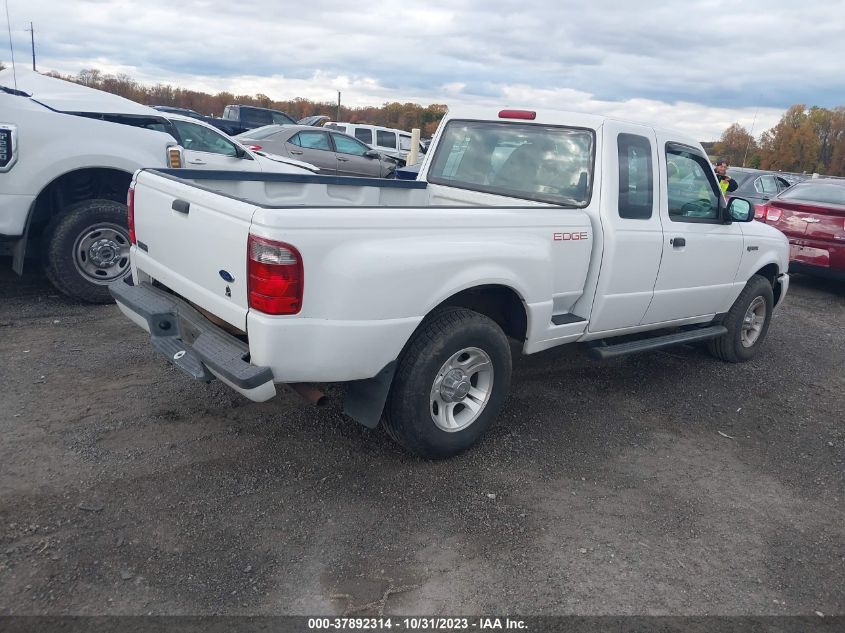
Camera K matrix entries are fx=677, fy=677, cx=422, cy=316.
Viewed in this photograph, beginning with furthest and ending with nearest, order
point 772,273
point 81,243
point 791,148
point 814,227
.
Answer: point 791,148 < point 814,227 < point 772,273 < point 81,243

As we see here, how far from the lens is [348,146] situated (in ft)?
52.4

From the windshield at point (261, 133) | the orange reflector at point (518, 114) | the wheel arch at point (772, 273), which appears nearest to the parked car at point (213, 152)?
the orange reflector at point (518, 114)

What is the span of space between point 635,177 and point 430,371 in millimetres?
2060

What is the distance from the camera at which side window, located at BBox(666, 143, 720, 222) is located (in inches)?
188

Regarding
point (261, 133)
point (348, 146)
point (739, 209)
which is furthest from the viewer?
point (348, 146)

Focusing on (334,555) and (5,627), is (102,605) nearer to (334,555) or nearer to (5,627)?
(5,627)

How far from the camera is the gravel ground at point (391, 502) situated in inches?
110

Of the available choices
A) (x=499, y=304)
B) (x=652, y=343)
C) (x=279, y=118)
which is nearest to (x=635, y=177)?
(x=652, y=343)

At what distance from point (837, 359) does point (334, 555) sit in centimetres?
571

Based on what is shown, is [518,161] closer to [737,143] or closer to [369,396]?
[369,396]

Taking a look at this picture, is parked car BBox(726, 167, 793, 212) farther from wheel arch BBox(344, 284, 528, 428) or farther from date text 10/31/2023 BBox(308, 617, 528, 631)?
date text 10/31/2023 BBox(308, 617, 528, 631)

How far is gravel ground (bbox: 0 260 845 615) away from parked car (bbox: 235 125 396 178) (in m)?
10.2

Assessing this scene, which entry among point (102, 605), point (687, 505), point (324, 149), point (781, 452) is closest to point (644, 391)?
point (781, 452)

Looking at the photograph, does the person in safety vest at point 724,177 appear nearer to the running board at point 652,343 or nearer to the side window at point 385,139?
the running board at point 652,343
